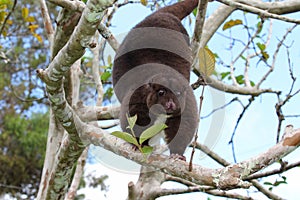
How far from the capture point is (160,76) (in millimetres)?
1997

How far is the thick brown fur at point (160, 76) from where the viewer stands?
1974 mm

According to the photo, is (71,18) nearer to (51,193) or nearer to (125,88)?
(125,88)

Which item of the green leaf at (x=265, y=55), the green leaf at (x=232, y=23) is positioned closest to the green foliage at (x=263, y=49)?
the green leaf at (x=265, y=55)

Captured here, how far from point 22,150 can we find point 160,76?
6.80 metres

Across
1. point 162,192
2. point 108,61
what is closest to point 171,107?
point 162,192

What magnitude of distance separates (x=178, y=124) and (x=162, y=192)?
400 millimetres

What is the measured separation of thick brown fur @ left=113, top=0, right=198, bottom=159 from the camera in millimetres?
1974

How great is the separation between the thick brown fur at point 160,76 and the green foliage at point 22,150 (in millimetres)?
5987

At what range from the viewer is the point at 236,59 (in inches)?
127

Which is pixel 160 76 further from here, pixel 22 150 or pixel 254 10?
pixel 22 150

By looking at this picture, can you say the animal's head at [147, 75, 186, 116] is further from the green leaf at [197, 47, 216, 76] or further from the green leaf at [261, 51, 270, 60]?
the green leaf at [261, 51, 270, 60]

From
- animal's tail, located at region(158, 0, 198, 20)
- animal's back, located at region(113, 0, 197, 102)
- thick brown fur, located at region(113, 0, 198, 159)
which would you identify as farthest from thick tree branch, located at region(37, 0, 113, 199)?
animal's tail, located at region(158, 0, 198, 20)

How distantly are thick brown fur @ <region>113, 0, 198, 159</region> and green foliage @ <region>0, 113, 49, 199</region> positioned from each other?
5.99 m

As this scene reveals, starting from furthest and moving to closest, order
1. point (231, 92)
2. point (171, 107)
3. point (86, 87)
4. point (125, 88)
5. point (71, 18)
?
1. point (86, 87)
2. point (231, 92)
3. point (125, 88)
4. point (71, 18)
5. point (171, 107)
